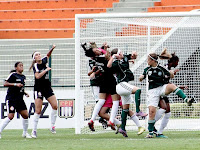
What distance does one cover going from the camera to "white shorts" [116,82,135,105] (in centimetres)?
1067

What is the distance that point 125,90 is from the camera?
10.7 m

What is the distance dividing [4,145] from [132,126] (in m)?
4.53

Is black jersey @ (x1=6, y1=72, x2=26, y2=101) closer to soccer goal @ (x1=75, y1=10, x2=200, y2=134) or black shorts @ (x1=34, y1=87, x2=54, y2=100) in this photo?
black shorts @ (x1=34, y1=87, x2=54, y2=100)

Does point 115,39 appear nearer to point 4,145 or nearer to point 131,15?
point 131,15

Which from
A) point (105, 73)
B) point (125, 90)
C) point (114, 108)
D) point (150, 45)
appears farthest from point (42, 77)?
point (150, 45)

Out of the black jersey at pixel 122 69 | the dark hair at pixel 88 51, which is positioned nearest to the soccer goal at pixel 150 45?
the dark hair at pixel 88 51

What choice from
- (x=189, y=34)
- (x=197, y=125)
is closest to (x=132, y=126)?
(x=197, y=125)

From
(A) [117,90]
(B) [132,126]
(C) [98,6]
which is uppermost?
(C) [98,6]

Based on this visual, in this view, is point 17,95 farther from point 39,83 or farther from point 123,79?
point 123,79

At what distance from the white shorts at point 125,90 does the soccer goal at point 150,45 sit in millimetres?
1319

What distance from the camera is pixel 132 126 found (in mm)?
13352

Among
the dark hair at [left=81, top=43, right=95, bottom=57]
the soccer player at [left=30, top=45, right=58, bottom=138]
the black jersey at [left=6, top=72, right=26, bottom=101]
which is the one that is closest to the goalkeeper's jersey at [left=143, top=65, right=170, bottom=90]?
the dark hair at [left=81, top=43, right=95, bottom=57]

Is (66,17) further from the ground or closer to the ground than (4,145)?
further from the ground

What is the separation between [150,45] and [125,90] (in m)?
2.37
